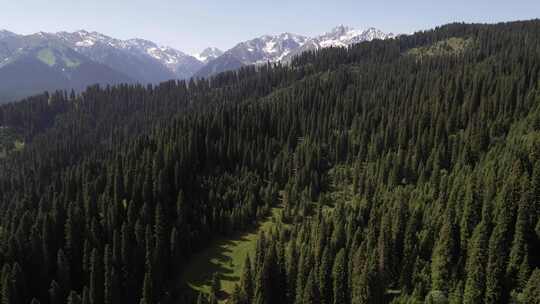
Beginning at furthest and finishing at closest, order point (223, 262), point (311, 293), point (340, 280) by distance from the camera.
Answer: point (223, 262)
point (340, 280)
point (311, 293)

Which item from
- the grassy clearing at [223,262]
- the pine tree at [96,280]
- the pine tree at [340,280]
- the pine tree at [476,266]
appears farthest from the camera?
the grassy clearing at [223,262]

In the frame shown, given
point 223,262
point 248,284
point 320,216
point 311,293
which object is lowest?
point 223,262

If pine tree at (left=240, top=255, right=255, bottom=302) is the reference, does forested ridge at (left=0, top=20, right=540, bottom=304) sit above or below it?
above

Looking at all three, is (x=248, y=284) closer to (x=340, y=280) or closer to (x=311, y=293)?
(x=311, y=293)

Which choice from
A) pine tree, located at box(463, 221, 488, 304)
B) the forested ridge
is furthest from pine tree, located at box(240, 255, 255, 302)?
pine tree, located at box(463, 221, 488, 304)

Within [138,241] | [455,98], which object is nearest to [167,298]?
[138,241]

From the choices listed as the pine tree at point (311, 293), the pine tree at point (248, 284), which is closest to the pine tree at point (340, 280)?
the pine tree at point (311, 293)

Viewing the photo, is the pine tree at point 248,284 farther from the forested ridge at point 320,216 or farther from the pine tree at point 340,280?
the pine tree at point 340,280

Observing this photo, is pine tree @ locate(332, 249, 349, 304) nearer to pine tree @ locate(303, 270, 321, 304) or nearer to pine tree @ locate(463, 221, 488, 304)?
pine tree @ locate(303, 270, 321, 304)

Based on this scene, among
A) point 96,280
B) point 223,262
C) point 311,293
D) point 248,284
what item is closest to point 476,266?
point 311,293

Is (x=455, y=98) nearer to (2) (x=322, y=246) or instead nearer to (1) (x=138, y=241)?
(2) (x=322, y=246)
